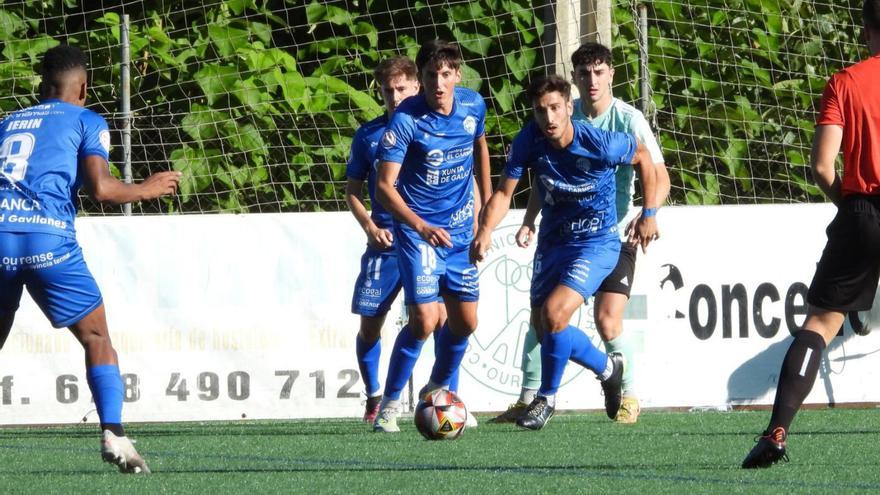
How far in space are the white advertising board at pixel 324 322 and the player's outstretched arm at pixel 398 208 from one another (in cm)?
178

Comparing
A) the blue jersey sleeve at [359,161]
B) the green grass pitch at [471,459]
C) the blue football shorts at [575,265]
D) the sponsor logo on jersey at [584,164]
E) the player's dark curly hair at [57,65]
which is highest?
the player's dark curly hair at [57,65]

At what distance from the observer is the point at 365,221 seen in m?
7.94

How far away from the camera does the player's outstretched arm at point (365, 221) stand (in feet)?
25.1

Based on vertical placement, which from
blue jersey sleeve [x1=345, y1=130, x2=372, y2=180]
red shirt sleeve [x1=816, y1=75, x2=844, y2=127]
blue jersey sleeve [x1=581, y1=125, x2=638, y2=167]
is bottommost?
red shirt sleeve [x1=816, y1=75, x2=844, y2=127]

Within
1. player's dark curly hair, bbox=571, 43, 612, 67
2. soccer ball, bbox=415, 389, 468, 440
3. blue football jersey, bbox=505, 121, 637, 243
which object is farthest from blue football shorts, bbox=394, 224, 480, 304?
player's dark curly hair, bbox=571, 43, 612, 67

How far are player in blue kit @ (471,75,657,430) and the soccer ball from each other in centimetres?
61

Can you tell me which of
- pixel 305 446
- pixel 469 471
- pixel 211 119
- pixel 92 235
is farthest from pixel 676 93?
pixel 469 471

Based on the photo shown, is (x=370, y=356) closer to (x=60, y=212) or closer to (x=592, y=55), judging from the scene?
(x=592, y=55)

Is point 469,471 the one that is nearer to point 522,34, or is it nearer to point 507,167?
point 507,167

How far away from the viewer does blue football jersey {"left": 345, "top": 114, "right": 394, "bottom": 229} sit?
816 centimetres

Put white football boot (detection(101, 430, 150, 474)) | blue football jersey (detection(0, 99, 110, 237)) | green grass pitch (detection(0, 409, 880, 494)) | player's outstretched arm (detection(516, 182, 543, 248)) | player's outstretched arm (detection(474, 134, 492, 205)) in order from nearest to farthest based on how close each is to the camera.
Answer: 1. green grass pitch (detection(0, 409, 880, 494))
2. white football boot (detection(101, 430, 150, 474))
3. blue football jersey (detection(0, 99, 110, 237))
4. player's outstretched arm (detection(516, 182, 543, 248))
5. player's outstretched arm (detection(474, 134, 492, 205))

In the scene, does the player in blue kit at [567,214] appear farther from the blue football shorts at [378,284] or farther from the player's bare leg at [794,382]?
the player's bare leg at [794,382]

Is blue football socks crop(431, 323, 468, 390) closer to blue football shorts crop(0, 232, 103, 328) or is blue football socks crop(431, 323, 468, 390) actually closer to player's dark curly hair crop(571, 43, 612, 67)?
player's dark curly hair crop(571, 43, 612, 67)

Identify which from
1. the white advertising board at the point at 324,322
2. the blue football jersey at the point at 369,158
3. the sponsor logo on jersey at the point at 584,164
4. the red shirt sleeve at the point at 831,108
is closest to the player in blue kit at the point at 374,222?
the blue football jersey at the point at 369,158
